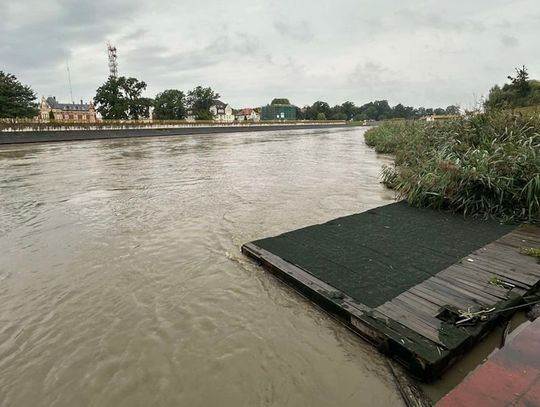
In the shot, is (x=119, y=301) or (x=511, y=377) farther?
(x=119, y=301)

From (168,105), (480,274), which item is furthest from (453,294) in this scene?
(168,105)

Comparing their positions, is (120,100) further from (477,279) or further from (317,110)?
(317,110)

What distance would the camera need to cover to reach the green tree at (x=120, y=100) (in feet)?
181

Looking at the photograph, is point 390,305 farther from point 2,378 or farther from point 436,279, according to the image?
point 2,378

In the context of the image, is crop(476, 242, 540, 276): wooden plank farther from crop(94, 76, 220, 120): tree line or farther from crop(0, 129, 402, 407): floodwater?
crop(94, 76, 220, 120): tree line

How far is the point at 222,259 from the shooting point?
4277mm

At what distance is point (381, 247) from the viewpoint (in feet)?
13.4

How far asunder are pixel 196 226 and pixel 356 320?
11.9 ft

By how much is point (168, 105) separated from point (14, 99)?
3086 cm

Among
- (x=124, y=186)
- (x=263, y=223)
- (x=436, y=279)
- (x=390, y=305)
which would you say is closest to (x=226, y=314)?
(x=390, y=305)

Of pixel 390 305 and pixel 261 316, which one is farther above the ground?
pixel 390 305

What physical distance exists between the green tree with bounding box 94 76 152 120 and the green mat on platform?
5905cm

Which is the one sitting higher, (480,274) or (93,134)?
(93,134)

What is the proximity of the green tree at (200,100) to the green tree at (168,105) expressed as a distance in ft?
21.7
